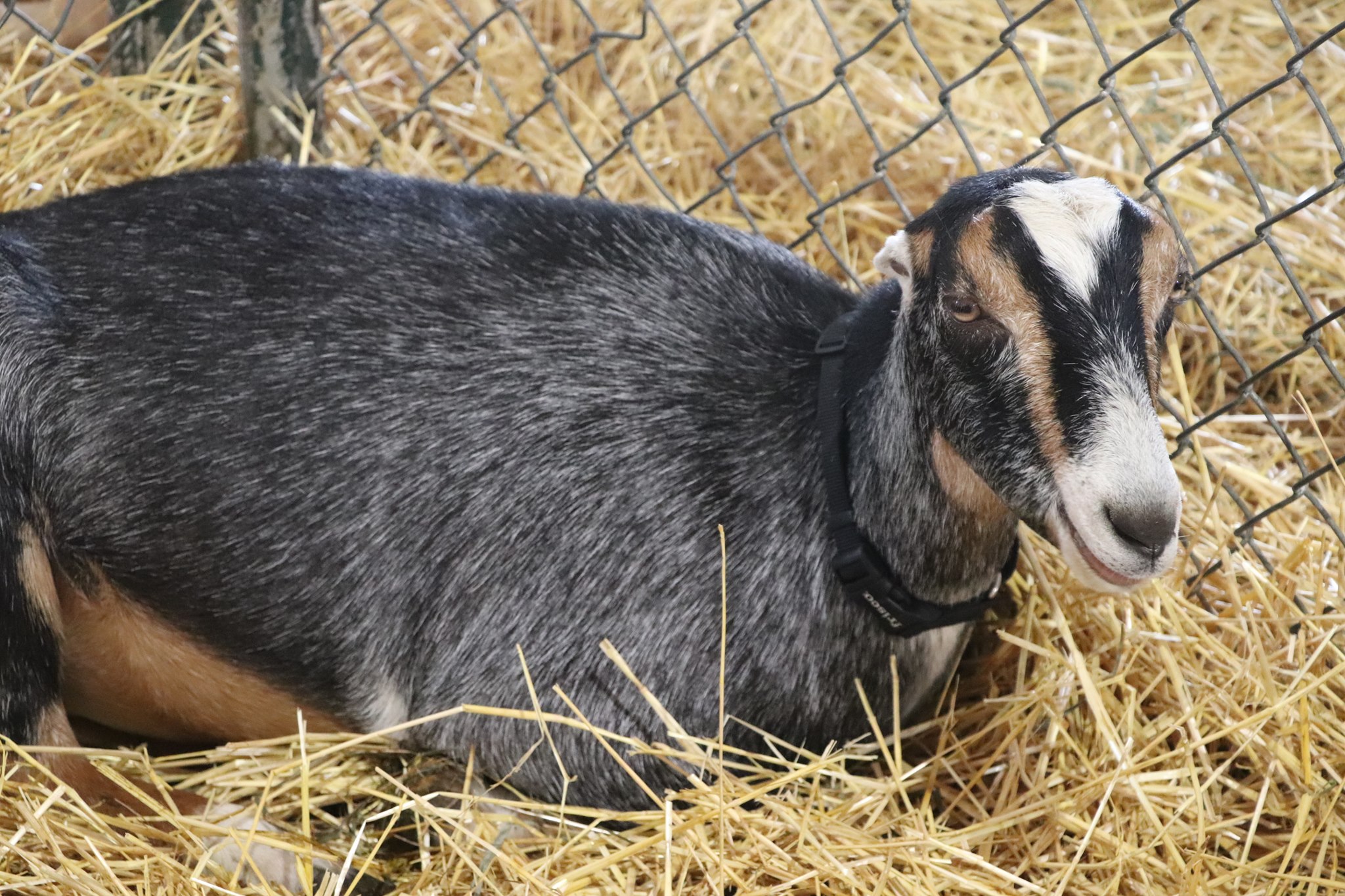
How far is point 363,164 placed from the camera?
4113 mm

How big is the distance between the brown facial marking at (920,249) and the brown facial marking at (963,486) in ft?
0.89

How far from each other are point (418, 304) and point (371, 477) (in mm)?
348

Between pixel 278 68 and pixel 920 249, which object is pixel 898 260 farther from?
pixel 278 68

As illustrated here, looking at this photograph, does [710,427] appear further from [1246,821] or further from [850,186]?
[850,186]

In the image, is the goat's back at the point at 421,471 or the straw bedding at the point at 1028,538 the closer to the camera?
the straw bedding at the point at 1028,538

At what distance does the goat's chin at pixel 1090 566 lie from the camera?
6.92ft

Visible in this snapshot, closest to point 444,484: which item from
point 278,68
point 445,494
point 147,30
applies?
point 445,494

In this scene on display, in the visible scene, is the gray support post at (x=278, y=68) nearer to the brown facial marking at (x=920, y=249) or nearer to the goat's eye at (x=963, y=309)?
the brown facial marking at (x=920, y=249)

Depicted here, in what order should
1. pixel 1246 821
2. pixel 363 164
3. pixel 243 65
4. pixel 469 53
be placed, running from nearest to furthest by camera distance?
pixel 1246 821
pixel 243 65
pixel 363 164
pixel 469 53

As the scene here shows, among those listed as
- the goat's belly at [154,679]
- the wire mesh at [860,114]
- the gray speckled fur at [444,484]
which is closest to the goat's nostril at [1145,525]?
the gray speckled fur at [444,484]

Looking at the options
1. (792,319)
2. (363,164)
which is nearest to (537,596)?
(792,319)

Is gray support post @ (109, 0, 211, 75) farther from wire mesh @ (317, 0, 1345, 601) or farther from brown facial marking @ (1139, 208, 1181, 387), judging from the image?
brown facial marking @ (1139, 208, 1181, 387)

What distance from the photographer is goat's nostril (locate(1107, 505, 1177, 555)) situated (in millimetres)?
2031

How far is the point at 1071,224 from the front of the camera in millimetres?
2133
